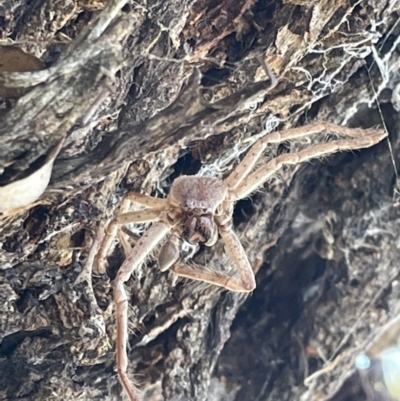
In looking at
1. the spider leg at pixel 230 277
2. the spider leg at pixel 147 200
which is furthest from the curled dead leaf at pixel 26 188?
the spider leg at pixel 230 277

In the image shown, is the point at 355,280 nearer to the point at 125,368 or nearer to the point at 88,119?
the point at 125,368

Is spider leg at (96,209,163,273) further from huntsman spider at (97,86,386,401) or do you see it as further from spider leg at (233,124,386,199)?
spider leg at (233,124,386,199)

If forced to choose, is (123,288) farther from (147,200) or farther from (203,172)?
(203,172)

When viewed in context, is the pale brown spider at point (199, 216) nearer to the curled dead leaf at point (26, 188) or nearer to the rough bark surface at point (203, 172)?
the rough bark surface at point (203, 172)

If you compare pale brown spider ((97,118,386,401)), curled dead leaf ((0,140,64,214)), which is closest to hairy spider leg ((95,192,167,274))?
pale brown spider ((97,118,386,401))

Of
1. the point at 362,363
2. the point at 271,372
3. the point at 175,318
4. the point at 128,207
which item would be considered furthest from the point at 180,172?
the point at 362,363

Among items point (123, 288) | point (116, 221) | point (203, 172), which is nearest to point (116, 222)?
point (116, 221)

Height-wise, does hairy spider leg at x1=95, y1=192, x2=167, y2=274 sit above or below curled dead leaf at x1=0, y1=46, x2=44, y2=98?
below

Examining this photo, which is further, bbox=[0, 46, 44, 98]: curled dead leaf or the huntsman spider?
the huntsman spider

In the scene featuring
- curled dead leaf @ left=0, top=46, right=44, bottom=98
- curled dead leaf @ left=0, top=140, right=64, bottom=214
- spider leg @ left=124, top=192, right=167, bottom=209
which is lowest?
spider leg @ left=124, top=192, right=167, bottom=209
